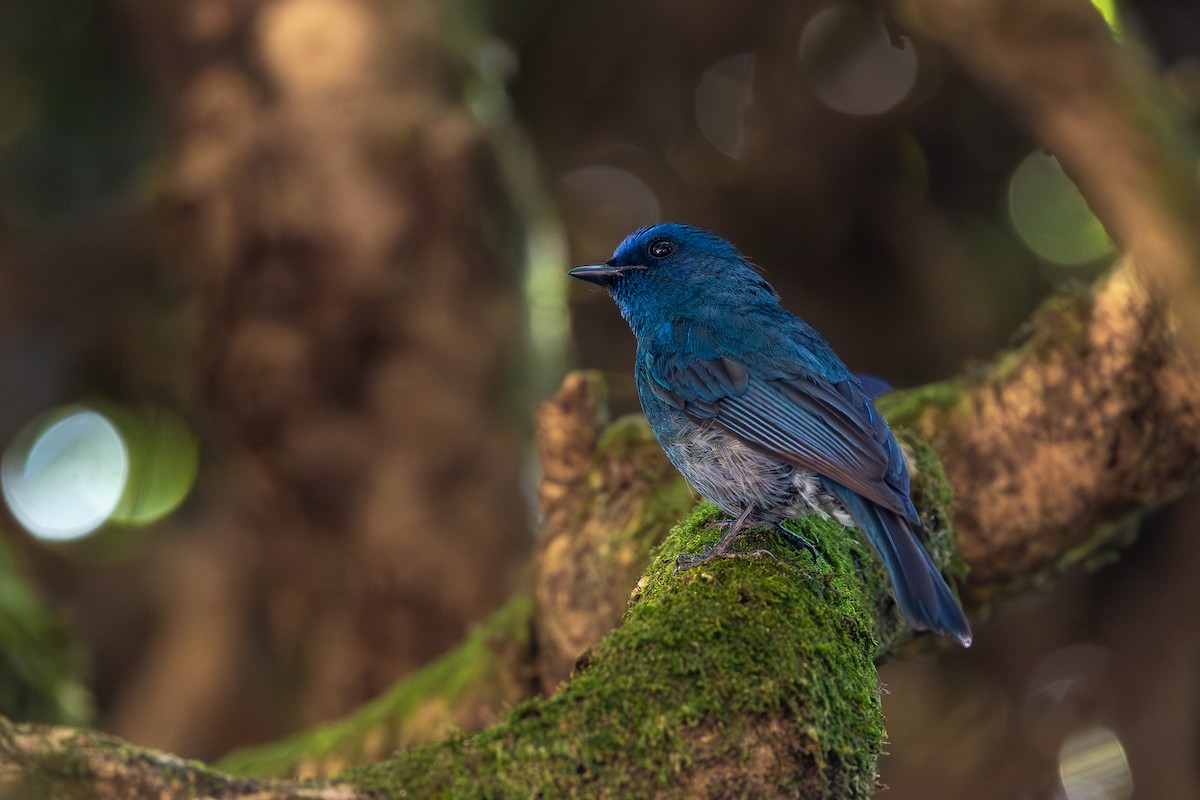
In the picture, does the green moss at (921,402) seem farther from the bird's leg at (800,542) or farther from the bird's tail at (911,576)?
the bird's tail at (911,576)

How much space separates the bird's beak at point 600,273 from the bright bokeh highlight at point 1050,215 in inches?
189

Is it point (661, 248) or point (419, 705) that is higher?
point (661, 248)

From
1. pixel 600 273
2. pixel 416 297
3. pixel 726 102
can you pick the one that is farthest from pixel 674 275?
pixel 726 102

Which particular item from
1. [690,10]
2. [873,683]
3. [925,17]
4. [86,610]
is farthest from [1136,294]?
[86,610]

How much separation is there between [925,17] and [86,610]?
24.0 ft

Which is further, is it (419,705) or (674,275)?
(419,705)

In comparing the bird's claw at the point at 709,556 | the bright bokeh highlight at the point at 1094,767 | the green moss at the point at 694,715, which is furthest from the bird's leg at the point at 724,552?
the bright bokeh highlight at the point at 1094,767

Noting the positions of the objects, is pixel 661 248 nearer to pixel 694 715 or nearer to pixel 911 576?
pixel 911 576

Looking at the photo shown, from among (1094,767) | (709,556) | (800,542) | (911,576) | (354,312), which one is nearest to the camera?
(911,576)

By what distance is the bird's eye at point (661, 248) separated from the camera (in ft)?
14.2

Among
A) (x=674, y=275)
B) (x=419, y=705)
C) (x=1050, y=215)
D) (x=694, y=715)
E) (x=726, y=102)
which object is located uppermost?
(x=726, y=102)

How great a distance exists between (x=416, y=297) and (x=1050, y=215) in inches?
185

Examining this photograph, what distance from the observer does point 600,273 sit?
173 inches

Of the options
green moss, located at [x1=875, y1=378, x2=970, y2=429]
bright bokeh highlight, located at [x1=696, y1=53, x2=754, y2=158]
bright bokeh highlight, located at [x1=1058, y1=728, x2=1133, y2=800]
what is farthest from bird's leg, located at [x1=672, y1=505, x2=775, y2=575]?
bright bokeh highlight, located at [x1=696, y1=53, x2=754, y2=158]
